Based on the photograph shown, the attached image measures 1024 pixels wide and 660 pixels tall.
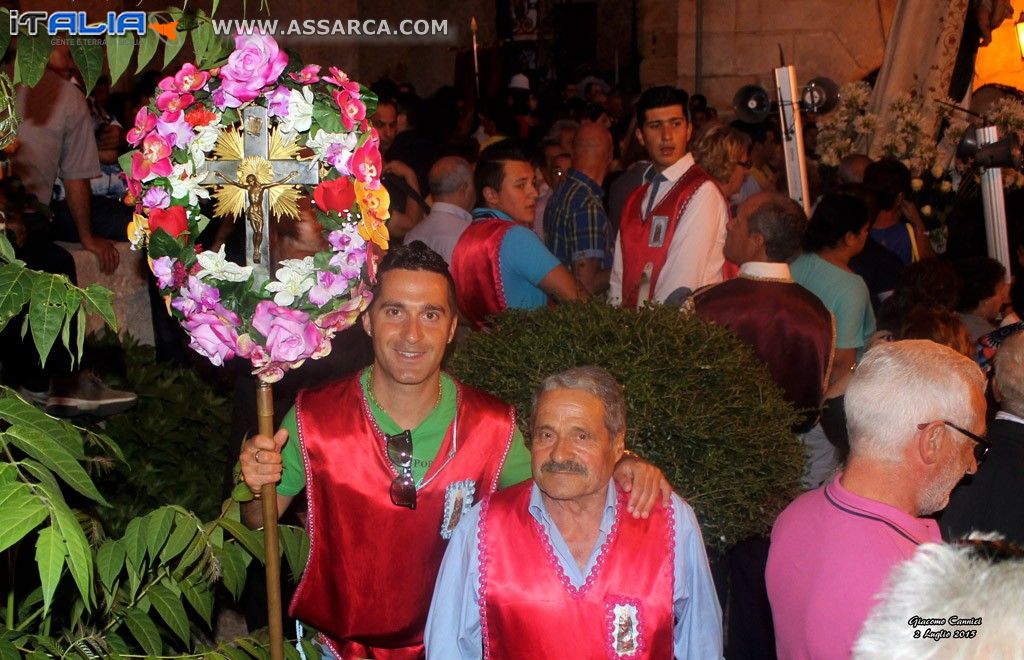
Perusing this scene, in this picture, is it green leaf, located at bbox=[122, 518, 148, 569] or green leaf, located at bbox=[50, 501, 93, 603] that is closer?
green leaf, located at bbox=[50, 501, 93, 603]

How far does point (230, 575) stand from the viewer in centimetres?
325

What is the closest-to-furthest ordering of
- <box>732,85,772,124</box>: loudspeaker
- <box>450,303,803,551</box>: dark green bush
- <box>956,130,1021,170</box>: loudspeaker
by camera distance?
1. <box>450,303,803,551</box>: dark green bush
2. <box>956,130,1021,170</box>: loudspeaker
3. <box>732,85,772,124</box>: loudspeaker

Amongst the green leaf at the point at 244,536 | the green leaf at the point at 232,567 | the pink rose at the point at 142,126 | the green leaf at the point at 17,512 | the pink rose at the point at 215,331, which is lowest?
the green leaf at the point at 232,567

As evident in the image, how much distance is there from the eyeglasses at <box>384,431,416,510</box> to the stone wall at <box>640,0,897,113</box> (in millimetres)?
12267

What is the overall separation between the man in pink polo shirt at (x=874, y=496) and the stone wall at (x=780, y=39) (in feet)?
40.4

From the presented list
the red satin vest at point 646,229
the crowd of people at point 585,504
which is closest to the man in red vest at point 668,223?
the red satin vest at point 646,229

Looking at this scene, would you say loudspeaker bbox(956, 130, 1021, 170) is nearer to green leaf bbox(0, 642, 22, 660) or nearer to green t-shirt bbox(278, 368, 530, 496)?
green t-shirt bbox(278, 368, 530, 496)

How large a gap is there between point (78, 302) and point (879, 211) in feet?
19.7

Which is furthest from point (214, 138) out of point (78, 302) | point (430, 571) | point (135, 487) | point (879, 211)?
point (879, 211)

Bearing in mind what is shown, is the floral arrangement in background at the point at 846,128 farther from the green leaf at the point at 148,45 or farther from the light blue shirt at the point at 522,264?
the green leaf at the point at 148,45

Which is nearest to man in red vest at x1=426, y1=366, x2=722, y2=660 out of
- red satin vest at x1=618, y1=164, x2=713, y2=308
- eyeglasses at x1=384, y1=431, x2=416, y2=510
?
eyeglasses at x1=384, y1=431, x2=416, y2=510

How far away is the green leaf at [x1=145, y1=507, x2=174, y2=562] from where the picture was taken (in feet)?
9.79

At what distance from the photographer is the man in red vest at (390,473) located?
12.0 ft

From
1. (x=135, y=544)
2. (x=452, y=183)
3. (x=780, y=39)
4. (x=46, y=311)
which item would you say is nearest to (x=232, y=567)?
(x=135, y=544)
